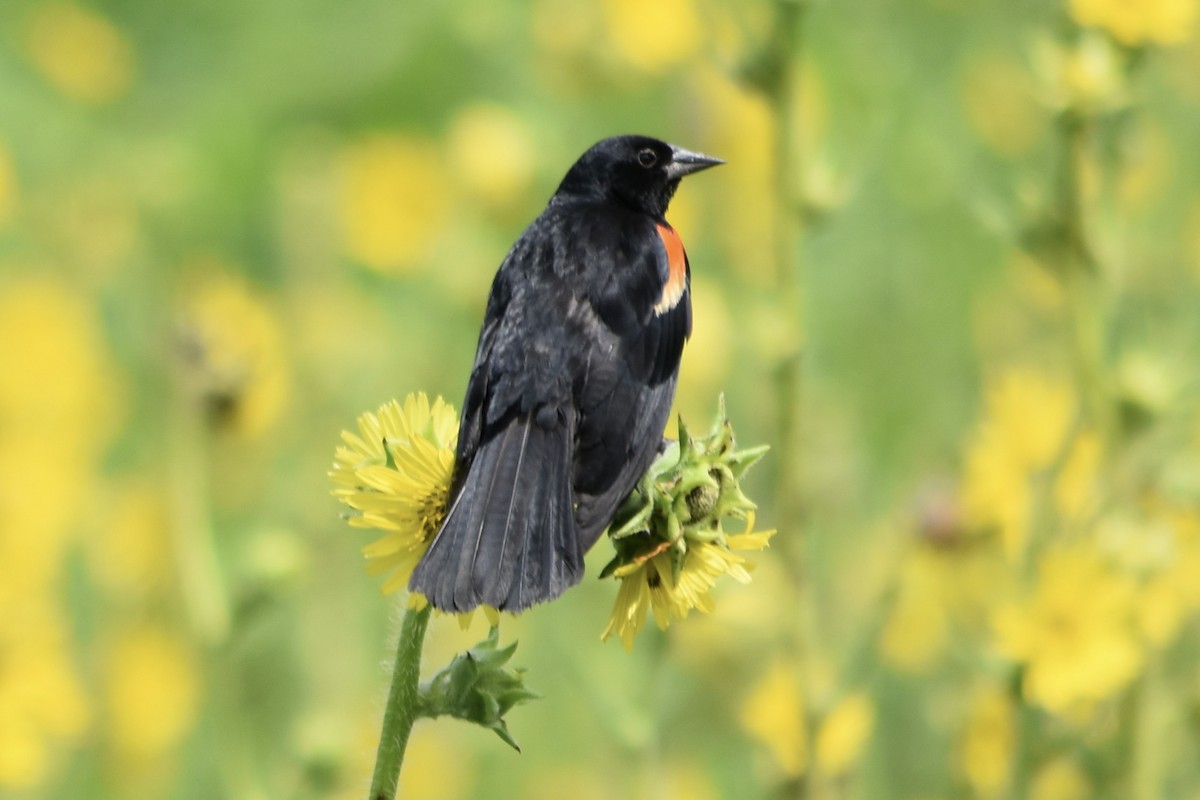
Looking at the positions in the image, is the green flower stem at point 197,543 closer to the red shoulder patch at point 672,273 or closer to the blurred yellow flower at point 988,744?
the red shoulder patch at point 672,273

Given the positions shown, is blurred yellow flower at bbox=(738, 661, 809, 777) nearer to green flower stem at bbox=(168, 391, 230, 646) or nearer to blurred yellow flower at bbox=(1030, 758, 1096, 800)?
blurred yellow flower at bbox=(1030, 758, 1096, 800)

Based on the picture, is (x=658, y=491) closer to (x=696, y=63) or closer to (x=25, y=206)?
(x=696, y=63)

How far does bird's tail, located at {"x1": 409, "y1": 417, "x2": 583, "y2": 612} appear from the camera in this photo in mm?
1979

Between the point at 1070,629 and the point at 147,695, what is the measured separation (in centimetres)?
290

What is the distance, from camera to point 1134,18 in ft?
11.5

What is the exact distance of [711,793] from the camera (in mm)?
4691

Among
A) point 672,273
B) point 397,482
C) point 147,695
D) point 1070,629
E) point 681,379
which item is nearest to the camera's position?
point 397,482

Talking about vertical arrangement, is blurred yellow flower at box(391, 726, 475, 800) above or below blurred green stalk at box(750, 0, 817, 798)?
below

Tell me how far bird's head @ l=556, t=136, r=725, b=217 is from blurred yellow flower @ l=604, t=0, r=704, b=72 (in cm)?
258

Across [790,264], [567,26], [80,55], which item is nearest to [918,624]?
[790,264]

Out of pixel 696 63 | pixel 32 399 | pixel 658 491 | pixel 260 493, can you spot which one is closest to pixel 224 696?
pixel 658 491

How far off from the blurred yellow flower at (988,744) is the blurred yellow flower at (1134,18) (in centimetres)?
131

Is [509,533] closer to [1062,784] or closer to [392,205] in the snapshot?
[1062,784]

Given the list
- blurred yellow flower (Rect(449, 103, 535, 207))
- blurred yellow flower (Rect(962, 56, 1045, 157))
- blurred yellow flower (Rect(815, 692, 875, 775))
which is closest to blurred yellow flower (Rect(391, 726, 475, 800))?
blurred yellow flower (Rect(449, 103, 535, 207))
